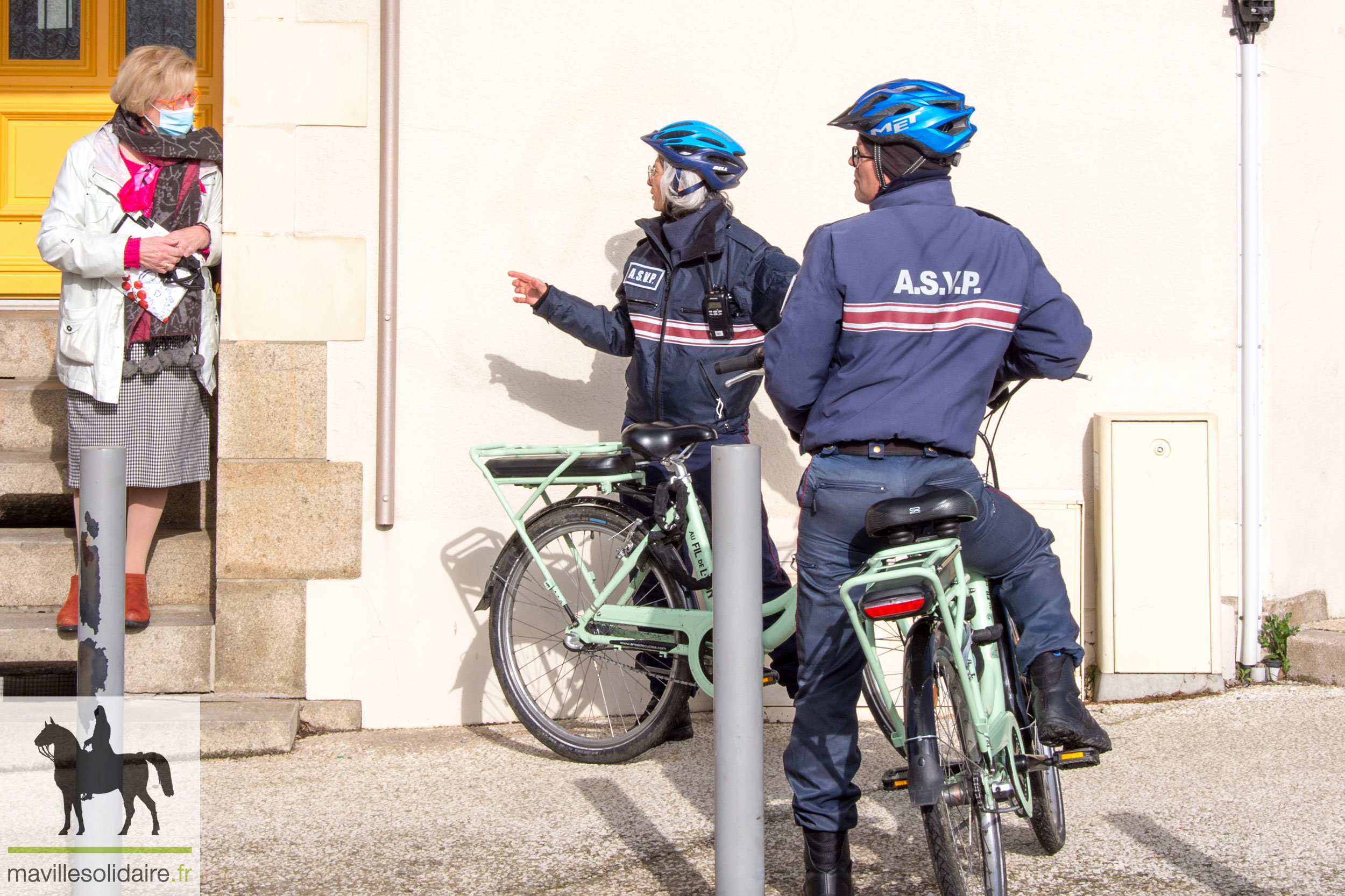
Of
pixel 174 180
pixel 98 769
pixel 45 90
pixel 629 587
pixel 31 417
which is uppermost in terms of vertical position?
pixel 45 90

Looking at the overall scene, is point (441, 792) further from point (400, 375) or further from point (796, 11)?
point (796, 11)

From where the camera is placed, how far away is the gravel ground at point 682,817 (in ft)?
10.6

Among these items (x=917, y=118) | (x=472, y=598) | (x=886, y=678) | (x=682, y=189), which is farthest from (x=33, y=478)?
(x=917, y=118)

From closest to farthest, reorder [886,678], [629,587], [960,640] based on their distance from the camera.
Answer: [960,640]
[886,678]
[629,587]

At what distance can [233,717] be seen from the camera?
14.6 feet

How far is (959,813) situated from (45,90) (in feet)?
18.5

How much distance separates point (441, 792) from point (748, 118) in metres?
2.66

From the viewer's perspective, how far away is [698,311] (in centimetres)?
420

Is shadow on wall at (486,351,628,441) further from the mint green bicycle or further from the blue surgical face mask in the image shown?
the blue surgical face mask

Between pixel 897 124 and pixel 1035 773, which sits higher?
pixel 897 124

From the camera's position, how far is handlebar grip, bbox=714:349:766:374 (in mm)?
3264

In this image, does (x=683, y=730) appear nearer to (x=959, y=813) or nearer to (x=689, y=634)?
(x=689, y=634)

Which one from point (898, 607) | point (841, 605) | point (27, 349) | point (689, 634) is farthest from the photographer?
point (27, 349)

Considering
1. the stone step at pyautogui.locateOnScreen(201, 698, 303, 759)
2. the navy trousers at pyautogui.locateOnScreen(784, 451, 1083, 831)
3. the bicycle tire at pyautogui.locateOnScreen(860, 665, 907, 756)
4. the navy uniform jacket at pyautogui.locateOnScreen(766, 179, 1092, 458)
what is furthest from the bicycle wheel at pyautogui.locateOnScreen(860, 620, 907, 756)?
the stone step at pyautogui.locateOnScreen(201, 698, 303, 759)
